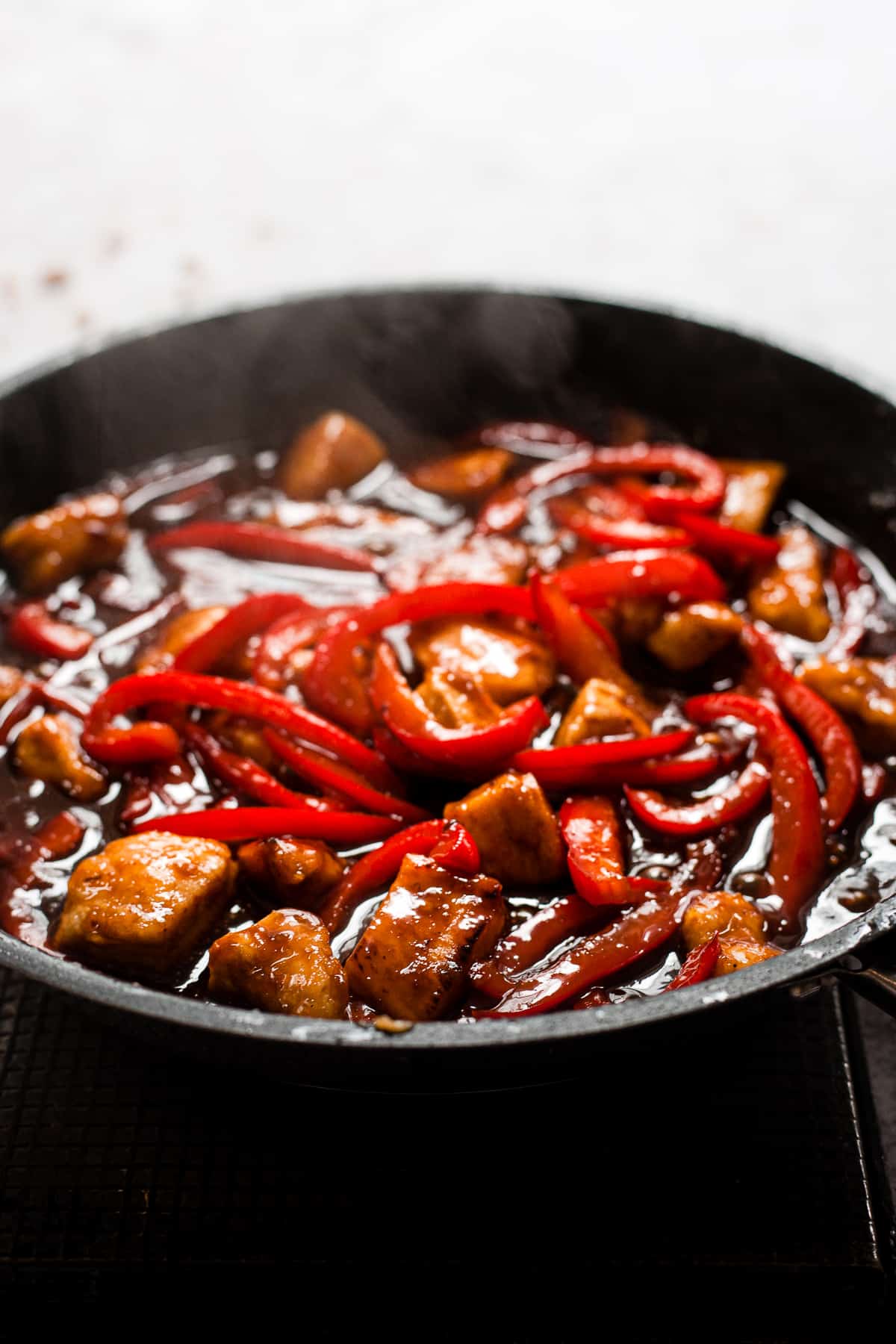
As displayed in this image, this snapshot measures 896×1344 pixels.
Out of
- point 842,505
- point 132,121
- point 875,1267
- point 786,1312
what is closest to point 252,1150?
point 786,1312

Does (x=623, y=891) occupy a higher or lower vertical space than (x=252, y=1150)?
higher

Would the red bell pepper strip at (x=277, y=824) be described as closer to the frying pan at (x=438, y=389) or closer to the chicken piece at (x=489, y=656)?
the chicken piece at (x=489, y=656)

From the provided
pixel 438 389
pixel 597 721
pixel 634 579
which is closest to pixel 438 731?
pixel 597 721

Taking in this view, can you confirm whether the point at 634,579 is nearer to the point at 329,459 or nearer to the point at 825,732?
the point at 825,732

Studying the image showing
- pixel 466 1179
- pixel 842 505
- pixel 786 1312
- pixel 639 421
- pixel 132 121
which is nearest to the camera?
pixel 786 1312

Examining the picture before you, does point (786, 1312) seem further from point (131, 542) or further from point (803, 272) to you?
point (803, 272)

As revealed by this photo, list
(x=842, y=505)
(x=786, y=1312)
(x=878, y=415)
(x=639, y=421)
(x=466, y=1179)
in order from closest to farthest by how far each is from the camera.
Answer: (x=786, y=1312) → (x=466, y=1179) → (x=878, y=415) → (x=842, y=505) → (x=639, y=421)
